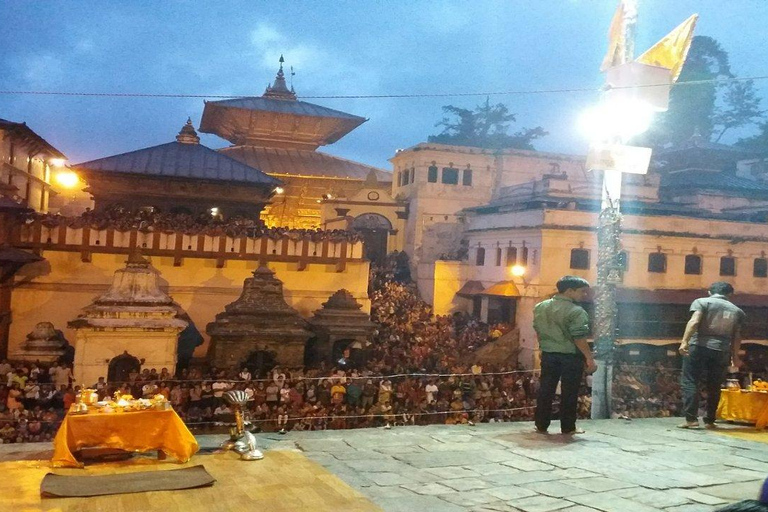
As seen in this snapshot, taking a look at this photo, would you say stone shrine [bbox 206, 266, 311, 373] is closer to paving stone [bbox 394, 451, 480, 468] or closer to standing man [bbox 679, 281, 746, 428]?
standing man [bbox 679, 281, 746, 428]

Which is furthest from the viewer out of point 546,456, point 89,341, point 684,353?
point 89,341

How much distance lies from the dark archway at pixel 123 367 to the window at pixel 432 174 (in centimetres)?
1940

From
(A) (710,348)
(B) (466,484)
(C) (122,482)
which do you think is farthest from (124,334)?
(A) (710,348)

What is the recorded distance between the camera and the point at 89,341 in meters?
16.9

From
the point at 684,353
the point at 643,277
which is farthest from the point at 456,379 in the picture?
the point at 643,277

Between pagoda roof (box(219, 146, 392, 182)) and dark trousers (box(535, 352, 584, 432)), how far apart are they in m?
28.8

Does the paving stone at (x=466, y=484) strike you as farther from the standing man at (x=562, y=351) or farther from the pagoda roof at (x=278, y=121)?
the pagoda roof at (x=278, y=121)

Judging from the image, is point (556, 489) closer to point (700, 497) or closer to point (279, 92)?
point (700, 497)

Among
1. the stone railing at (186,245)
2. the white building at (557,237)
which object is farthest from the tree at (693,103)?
the stone railing at (186,245)

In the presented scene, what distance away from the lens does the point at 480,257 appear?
3086 centimetres

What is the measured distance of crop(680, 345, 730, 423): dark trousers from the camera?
27.0 ft

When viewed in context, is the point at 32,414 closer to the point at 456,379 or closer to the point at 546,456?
the point at 456,379

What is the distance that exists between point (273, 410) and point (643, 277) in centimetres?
1795

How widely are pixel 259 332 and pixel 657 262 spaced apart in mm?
17020
